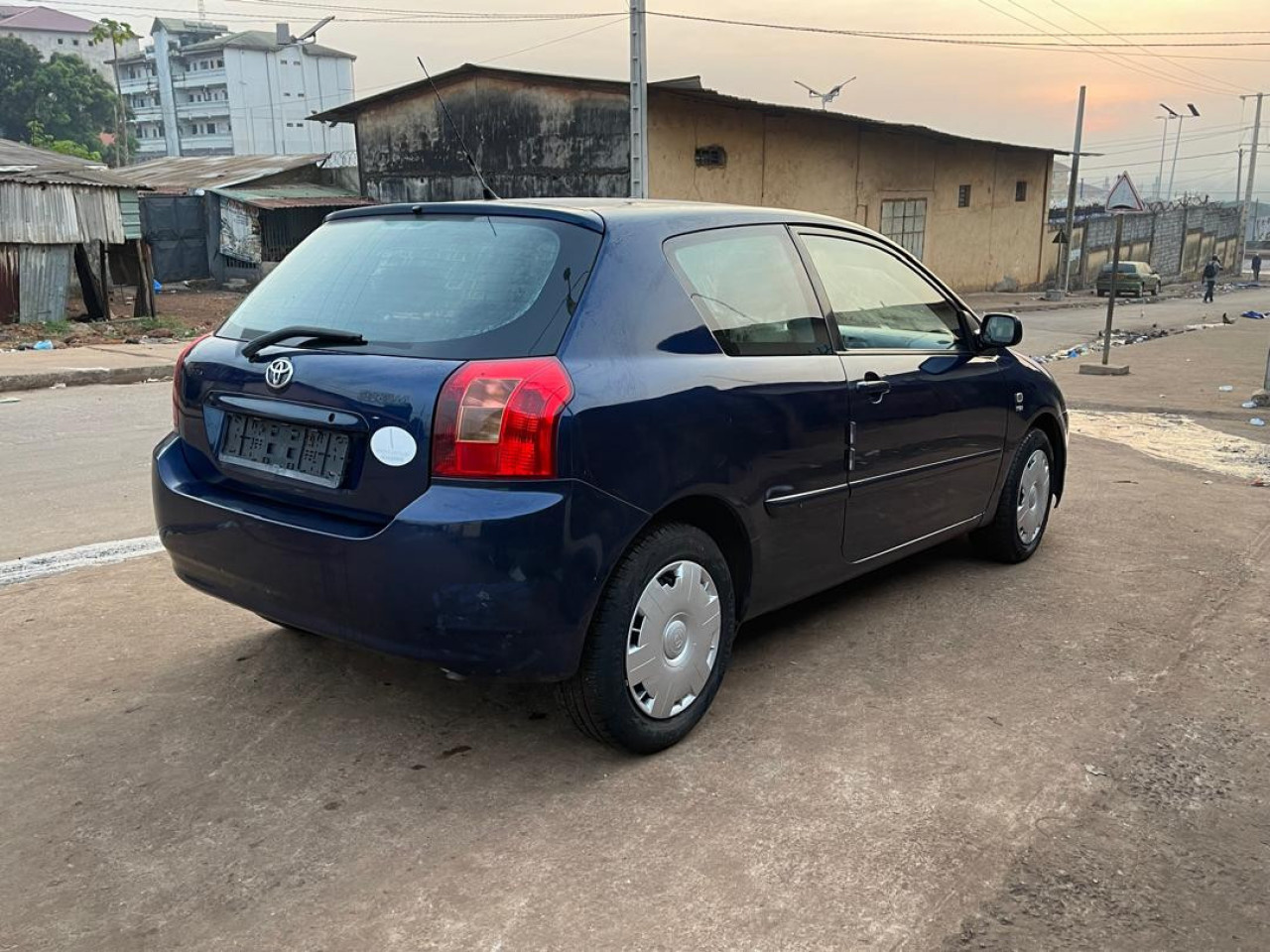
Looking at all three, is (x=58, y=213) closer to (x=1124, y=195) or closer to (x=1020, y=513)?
(x=1124, y=195)

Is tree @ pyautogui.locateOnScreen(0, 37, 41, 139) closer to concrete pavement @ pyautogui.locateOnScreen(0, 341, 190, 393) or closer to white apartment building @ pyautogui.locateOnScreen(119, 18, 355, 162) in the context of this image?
white apartment building @ pyautogui.locateOnScreen(119, 18, 355, 162)

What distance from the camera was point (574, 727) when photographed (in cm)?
345

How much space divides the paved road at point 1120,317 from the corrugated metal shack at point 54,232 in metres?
15.7

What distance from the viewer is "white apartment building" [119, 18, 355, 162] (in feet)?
312

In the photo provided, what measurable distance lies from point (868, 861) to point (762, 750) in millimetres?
631

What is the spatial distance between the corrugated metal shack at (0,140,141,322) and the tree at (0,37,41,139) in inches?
2561

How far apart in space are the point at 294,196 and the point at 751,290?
1160 inches

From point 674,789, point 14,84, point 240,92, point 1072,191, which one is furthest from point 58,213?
point 240,92

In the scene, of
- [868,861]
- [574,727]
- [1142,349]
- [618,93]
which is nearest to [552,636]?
[574,727]

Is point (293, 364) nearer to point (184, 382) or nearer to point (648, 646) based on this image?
point (184, 382)

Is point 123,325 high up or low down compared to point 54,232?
down

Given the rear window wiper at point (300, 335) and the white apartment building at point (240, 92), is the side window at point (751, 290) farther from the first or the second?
the white apartment building at point (240, 92)

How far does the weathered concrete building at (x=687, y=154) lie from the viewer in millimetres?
23562

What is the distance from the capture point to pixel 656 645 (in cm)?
315
